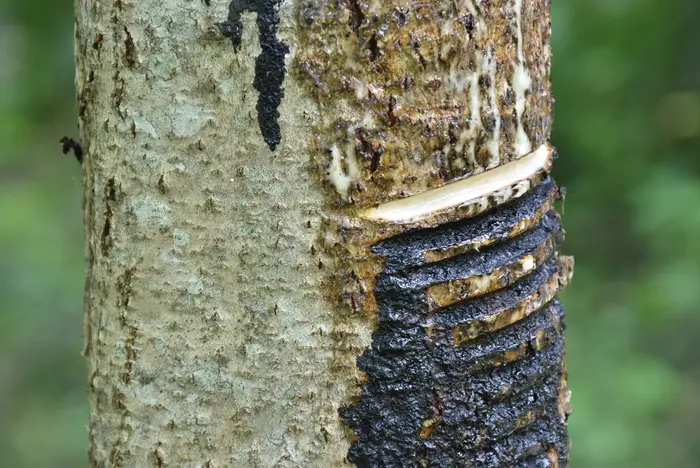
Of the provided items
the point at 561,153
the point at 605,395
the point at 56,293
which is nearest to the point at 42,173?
the point at 56,293

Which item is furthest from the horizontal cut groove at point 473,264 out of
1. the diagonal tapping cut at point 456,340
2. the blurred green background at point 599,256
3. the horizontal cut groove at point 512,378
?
the blurred green background at point 599,256

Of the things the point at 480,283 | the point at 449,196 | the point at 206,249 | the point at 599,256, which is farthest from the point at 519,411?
the point at 599,256

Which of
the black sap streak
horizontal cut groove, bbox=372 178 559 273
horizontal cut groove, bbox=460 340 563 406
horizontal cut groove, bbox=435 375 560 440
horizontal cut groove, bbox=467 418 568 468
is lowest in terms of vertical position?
horizontal cut groove, bbox=467 418 568 468

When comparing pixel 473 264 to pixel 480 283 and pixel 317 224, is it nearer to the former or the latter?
pixel 480 283

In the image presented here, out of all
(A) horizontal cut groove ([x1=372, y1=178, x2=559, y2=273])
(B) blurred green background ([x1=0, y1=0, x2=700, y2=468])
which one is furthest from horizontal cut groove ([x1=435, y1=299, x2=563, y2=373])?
(B) blurred green background ([x1=0, y1=0, x2=700, y2=468])

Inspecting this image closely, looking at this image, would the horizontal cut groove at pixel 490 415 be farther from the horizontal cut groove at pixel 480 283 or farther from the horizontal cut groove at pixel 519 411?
the horizontal cut groove at pixel 480 283

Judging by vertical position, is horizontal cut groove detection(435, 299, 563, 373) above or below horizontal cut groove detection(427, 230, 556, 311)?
below

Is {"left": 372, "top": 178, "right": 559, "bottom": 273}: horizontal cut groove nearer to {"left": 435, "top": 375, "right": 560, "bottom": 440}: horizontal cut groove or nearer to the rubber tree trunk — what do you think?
the rubber tree trunk

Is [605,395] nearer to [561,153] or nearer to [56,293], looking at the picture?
[561,153]
